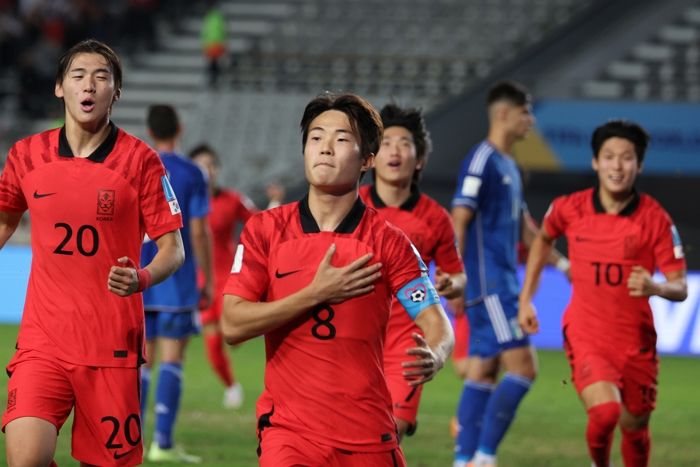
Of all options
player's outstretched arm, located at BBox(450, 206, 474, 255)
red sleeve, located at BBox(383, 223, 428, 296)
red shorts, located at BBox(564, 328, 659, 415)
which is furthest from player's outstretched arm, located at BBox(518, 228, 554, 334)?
red sleeve, located at BBox(383, 223, 428, 296)

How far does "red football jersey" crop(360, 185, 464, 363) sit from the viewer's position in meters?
6.95

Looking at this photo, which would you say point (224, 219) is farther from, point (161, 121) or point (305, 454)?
point (305, 454)

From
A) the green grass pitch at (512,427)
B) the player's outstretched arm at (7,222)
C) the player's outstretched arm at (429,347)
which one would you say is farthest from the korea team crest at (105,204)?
the green grass pitch at (512,427)

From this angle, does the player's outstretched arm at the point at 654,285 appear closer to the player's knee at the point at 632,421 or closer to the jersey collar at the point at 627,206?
the jersey collar at the point at 627,206

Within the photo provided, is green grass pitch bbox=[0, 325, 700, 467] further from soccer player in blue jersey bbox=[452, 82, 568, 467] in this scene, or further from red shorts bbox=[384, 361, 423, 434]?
red shorts bbox=[384, 361, 423, 434]

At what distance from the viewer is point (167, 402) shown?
A: 914cm

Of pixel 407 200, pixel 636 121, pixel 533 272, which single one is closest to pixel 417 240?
pixel 407 200

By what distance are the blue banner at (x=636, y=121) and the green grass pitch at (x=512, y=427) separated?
356cm

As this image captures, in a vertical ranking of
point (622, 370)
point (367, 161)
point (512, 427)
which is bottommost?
point (512, 427)

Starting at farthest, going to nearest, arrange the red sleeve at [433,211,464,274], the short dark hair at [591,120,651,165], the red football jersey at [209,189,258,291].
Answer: the red football jersey at [209,189,258,291] → the short dark hair at [591,120,651,165] → the red sleeve at [433,211,464,274]

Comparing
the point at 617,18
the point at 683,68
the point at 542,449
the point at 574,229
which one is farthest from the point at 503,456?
the point at 617,18

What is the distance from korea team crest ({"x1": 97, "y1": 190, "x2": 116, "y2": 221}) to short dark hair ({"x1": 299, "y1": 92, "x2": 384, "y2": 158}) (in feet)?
3.46

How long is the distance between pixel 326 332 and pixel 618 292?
303 cm

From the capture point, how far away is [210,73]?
22.8 meters
